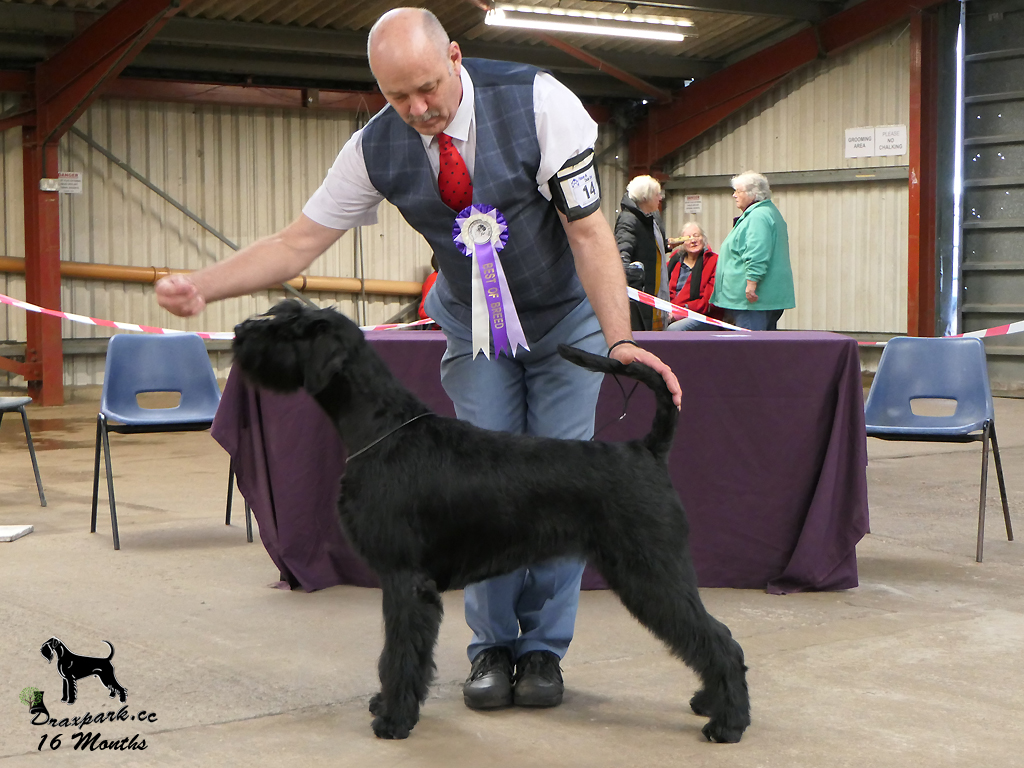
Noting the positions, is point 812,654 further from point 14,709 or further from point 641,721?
point 14,709

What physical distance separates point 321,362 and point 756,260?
5098 mm

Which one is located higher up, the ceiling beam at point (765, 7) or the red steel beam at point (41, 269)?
the ceiling beam at point (765, 7)

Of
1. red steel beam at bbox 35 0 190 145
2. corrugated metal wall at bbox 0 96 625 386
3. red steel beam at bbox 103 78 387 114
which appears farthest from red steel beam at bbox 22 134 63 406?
red steel beam at bbox 103 78 387 114

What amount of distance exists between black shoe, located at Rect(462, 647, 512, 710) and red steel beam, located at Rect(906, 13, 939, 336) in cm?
863

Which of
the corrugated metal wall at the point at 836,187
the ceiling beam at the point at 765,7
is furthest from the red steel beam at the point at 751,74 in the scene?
the corrugated metal wall at the point at 836,187

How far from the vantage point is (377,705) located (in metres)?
2.33

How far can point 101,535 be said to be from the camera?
4324 mm

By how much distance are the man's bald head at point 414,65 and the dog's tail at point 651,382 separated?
0.52 meters

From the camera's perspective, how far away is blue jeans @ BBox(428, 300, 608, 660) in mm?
2480

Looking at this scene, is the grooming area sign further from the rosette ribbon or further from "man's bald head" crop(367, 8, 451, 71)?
"man's bald head" crop(367, 8, 451, 71)

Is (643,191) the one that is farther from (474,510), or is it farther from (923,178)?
(474,510)

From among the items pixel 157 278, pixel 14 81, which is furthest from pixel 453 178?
pixel 157 278

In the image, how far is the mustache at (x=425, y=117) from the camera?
2.17 meters

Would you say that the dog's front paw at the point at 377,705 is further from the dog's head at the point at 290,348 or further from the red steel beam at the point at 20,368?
the red steel beam at the point at 20,368
